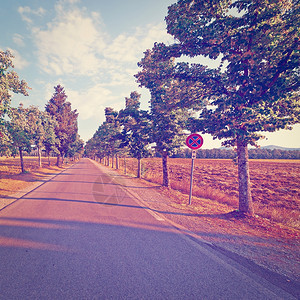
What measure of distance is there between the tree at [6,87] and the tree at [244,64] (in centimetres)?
824

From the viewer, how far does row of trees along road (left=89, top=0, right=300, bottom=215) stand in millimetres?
5184

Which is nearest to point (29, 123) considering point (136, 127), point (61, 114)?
point (61, 114)

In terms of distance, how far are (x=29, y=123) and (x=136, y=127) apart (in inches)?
539

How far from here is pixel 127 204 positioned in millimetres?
7453

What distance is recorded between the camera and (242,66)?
5793mm

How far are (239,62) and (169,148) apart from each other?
21.9 ft

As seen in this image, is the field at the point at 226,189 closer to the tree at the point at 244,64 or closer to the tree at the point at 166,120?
the tree at the point at 244,64

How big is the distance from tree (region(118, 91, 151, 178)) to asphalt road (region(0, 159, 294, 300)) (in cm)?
937

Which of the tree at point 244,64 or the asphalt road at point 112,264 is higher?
the tree at point 244,64

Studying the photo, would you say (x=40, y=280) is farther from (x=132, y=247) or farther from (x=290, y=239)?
(x=290, y=239)

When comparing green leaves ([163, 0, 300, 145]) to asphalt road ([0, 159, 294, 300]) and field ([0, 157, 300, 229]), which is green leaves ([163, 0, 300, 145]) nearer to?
field ([0, 157, 300, 229])

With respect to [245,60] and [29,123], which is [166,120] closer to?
[245,60]

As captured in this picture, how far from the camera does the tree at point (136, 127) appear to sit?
1361 cm

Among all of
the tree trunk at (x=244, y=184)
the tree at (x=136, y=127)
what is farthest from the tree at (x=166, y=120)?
the tree trunk at (x=244, y=184)
